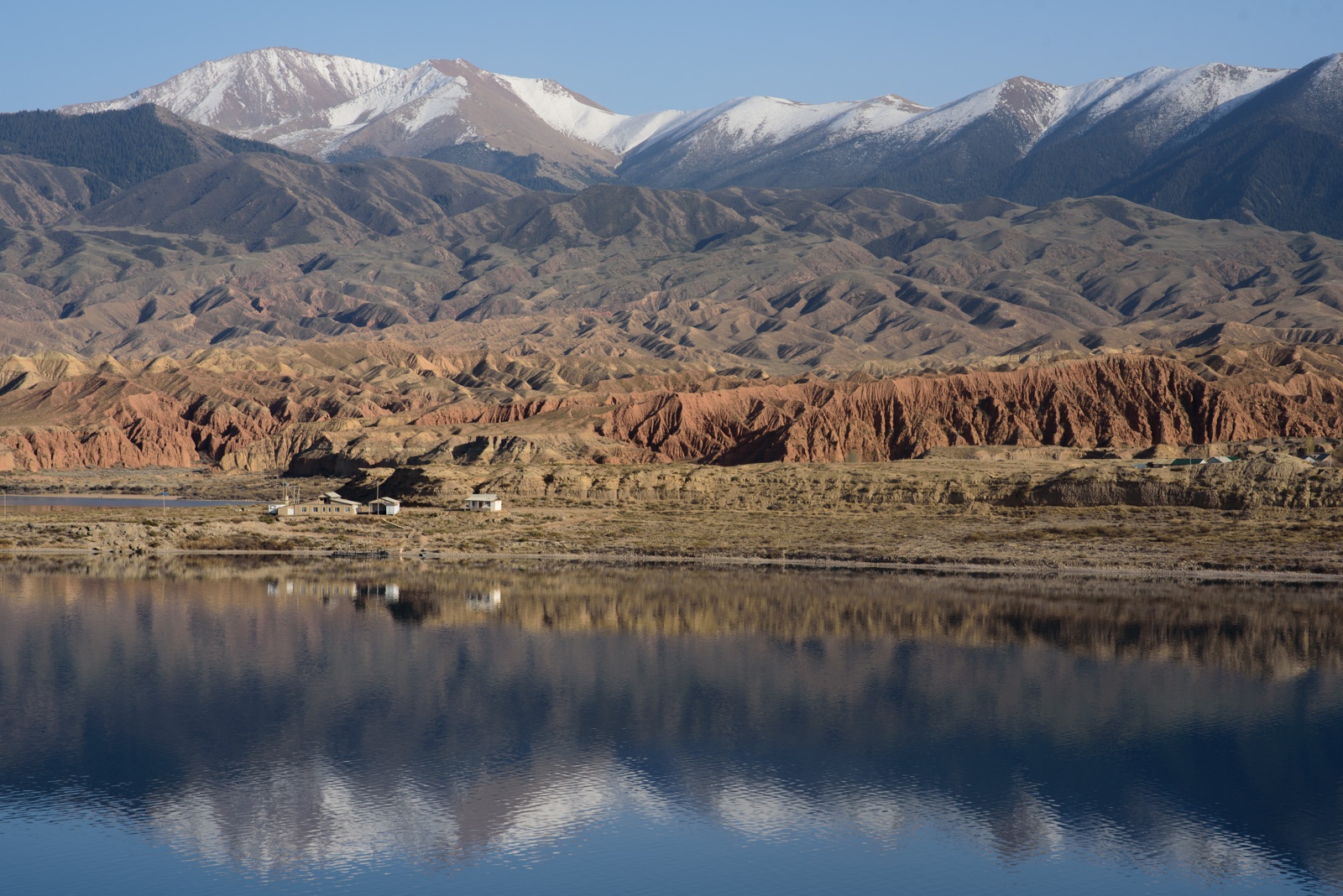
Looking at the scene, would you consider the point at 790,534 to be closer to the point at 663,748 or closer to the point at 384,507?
the point at 384,507

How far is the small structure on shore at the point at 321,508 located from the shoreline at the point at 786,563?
18188 mm

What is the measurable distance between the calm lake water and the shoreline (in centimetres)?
1603

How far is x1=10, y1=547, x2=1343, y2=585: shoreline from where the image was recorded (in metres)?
86.2

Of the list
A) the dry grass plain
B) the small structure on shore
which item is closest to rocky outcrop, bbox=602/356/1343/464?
the dry grass plain

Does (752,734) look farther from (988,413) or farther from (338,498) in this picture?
(988,413)

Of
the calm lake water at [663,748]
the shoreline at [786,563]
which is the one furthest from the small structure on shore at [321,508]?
the calm lake water at [663,748]

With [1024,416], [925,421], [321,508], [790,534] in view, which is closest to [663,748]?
[790,534]

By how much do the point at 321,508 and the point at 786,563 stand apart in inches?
1873

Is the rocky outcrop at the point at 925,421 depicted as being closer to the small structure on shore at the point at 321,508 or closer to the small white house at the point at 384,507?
the small structure on shore at the point at 321,508

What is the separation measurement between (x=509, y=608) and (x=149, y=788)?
33.8 meters

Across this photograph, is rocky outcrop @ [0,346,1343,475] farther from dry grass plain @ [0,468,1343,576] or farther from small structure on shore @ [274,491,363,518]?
dry grass plain @ [0,468,1343,576]

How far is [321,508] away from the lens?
402 ft

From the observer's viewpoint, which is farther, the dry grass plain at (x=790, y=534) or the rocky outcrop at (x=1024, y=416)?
the rocky outcrop at (x=1024, y=416)

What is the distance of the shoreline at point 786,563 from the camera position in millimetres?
86188
